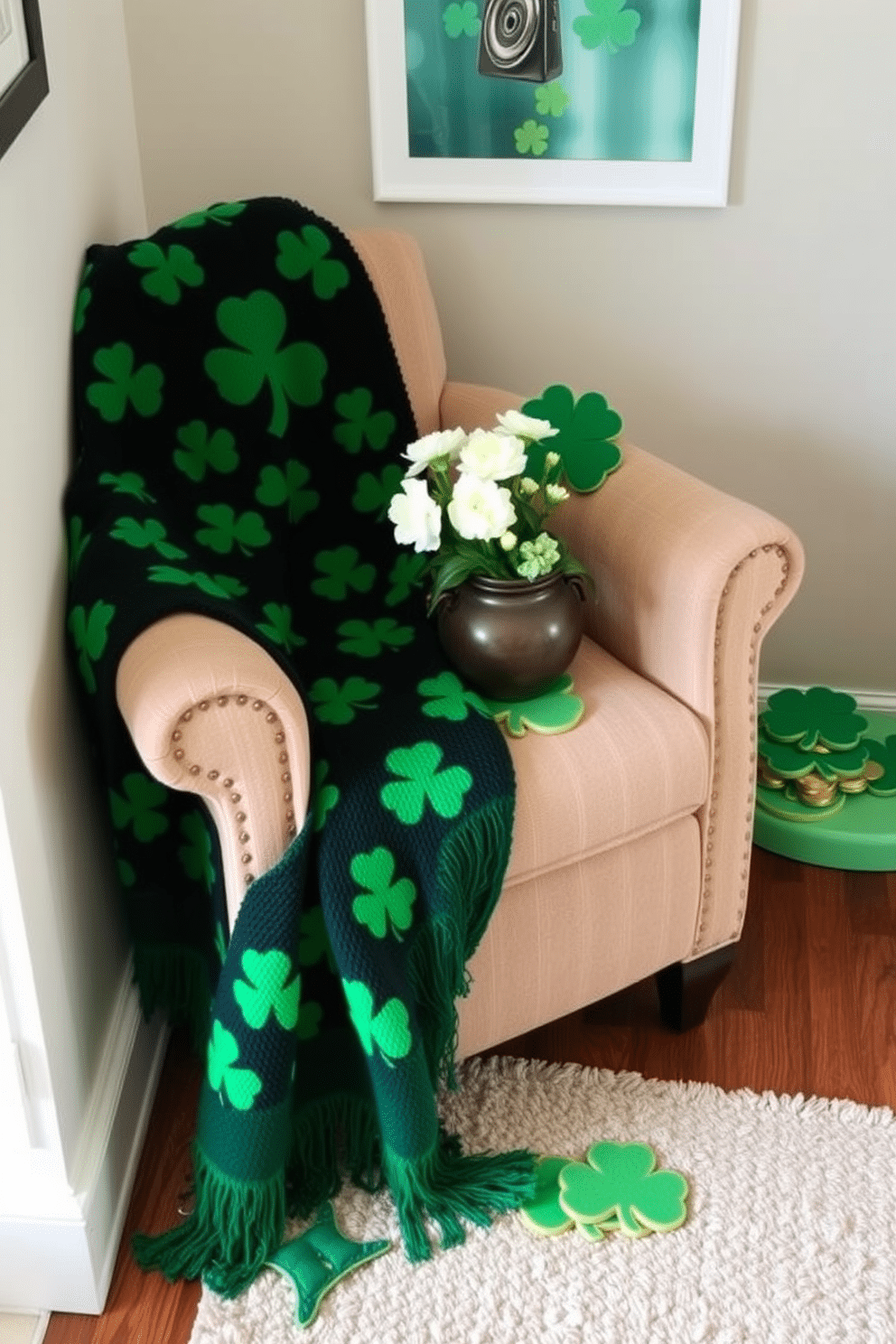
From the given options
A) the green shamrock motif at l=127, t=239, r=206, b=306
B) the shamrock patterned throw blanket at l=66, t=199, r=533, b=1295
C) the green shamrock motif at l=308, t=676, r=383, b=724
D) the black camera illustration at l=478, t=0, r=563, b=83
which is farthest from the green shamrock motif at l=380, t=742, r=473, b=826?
the black camera illustration at l=478, t=0, r=563, b=83

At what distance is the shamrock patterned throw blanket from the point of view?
1.66 metres

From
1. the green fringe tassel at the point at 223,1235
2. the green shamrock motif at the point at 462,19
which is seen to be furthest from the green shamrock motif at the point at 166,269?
the green fringe tassel at the point at 223,1235

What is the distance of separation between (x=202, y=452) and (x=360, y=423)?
0.23m

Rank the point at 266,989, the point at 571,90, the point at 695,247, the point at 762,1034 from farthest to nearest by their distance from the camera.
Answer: the point at 695,247, the point at 571,90, the point at 762,1034, the point at 266,989

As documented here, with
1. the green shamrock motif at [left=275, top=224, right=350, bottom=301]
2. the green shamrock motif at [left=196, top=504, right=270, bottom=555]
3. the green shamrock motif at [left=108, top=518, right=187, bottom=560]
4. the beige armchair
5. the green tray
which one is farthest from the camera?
the green tray

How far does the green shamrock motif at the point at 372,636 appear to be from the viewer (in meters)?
1.97

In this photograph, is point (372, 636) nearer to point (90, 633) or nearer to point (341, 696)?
point (341, 696)

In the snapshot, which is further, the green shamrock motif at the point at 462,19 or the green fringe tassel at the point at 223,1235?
the green shamrock motif at the point at 462,19

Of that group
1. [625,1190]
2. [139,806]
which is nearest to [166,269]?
[139,806]

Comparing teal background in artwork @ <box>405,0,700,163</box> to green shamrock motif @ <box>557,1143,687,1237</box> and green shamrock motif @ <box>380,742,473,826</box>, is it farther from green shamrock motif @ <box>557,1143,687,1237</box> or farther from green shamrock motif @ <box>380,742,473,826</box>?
green shamrock motif @ <box>557,1143,687,1237</box>

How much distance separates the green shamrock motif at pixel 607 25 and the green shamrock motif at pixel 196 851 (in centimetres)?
120

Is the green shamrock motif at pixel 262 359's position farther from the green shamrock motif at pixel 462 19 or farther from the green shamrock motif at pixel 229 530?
the green shamrock motif at pixel 462 19

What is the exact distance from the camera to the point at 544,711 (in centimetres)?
184

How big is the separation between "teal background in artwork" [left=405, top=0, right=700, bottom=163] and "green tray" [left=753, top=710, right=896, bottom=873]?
0.98 m
